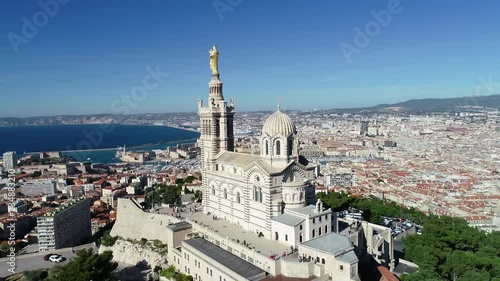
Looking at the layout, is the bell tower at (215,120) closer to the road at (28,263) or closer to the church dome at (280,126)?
the church dome at (280,126)

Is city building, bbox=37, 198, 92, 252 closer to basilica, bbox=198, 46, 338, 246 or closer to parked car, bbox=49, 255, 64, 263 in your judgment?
parked car, bbox=49, 255, 64, 263

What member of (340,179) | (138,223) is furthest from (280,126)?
(340,179)

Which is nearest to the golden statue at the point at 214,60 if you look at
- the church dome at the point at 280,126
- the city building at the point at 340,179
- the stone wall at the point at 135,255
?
the church dome at the point at 280,126

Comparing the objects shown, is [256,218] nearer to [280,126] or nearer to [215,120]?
[280,126]

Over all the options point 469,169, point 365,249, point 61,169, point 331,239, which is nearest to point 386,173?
point 469,169

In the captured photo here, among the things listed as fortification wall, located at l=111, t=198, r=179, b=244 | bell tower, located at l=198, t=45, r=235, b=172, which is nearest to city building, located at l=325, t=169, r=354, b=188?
bell tower, located at l=198, t=45, r=235, b=172

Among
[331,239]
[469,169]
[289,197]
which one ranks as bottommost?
[469,169]

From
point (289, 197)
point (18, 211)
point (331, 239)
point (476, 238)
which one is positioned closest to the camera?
point (331, 239)

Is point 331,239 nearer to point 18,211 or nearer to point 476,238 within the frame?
point 476,238
